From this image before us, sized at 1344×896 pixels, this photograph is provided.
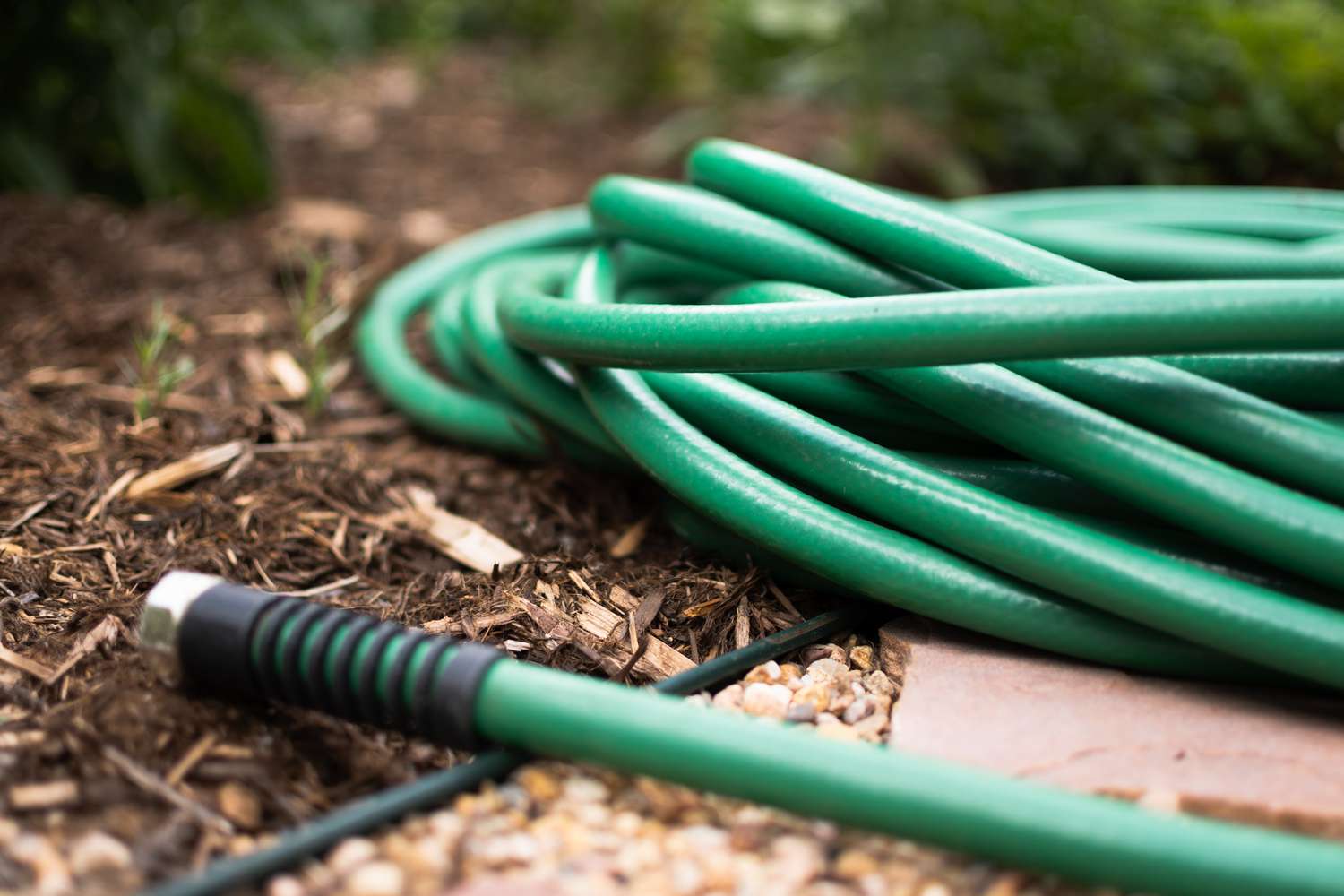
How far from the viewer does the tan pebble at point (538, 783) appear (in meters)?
1.11

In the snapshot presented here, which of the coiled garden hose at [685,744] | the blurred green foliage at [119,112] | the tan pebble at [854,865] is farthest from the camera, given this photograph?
the blurred green foliage at [119,112]

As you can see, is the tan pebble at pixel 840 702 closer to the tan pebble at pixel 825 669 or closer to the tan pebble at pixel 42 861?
the tan pebble at pixel 825 669

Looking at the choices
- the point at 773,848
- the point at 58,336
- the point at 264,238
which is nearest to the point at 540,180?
the point at 264,238

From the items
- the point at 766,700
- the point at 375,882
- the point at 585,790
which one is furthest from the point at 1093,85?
the point at 375,882

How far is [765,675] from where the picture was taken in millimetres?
1343

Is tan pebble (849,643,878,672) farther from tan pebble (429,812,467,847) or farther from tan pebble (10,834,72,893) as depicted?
tan pebble (10,834,72,893)

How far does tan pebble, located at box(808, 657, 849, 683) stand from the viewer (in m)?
1.35

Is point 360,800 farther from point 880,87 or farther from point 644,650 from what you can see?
point 880,87

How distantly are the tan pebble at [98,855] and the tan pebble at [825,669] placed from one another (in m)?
0.74

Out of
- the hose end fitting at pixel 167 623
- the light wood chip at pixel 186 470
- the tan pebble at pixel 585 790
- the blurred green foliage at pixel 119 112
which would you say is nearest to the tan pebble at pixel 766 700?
the tan pebble at pixel 585 790

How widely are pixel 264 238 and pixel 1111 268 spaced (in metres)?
1.99

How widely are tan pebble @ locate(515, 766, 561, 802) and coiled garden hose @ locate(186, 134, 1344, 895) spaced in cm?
8

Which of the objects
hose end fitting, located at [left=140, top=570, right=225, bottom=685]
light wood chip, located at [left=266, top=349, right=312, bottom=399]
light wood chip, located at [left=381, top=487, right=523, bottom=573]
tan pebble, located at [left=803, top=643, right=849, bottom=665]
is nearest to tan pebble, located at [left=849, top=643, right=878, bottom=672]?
tan pebble, located at [left=803, top=643, right=849, bottom=665]

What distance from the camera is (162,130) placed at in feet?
9.09
